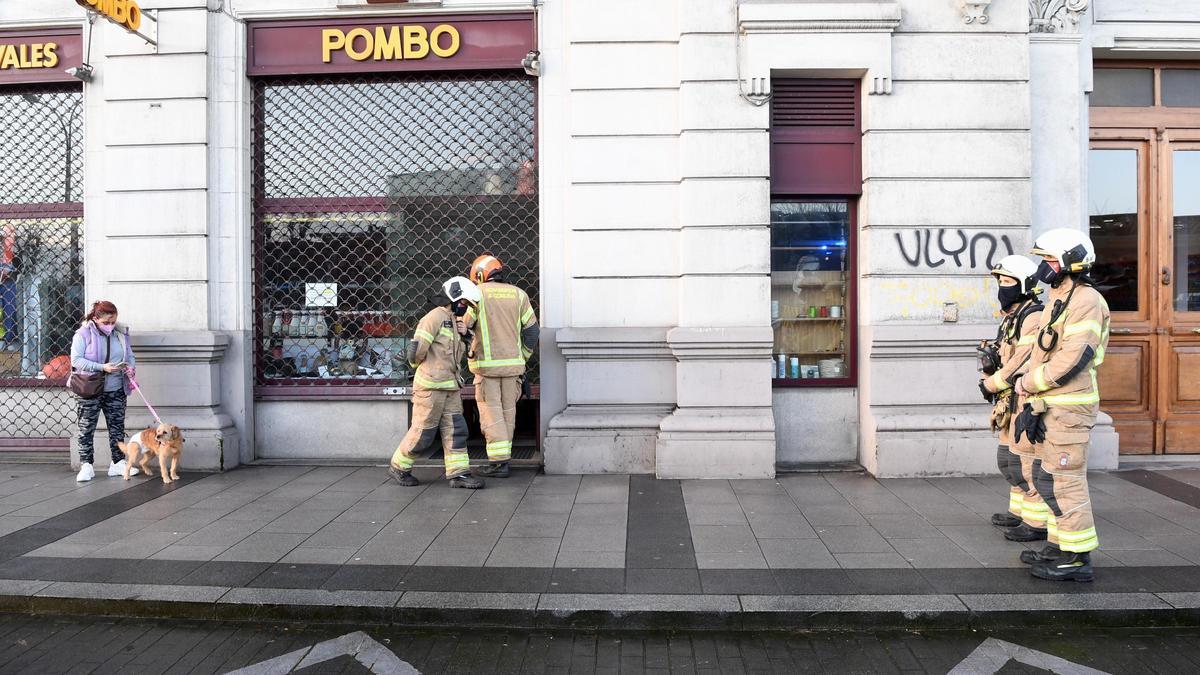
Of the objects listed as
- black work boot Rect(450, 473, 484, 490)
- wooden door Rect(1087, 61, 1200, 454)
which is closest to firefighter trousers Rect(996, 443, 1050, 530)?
wooden door Rect(1087, 61, 1200, 454)

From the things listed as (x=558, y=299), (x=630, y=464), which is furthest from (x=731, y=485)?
(x=558, y=299)

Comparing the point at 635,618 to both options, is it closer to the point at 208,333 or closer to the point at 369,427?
the point at 369,427

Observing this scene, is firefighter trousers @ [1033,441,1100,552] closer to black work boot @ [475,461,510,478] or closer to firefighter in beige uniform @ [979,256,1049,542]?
firefighter in beige uniform @ [979,256,1049,542]

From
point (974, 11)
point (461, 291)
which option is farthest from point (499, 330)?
point (974, 11)

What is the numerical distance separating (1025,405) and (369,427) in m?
6.31

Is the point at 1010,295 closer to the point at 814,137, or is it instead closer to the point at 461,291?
the point at 814,137

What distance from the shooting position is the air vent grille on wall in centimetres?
802

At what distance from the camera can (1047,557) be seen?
498 cm

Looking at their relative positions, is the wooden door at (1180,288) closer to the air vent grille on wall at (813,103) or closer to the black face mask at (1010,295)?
the air vent grille on wall at (813,103)

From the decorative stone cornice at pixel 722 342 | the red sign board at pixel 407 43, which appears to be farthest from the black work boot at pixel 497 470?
the red sign board at pixel 407 43

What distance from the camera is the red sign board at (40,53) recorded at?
8648mm

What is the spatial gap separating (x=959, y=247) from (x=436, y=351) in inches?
204

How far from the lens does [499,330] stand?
295 inches

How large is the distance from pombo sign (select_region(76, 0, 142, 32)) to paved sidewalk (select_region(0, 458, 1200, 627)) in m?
4.47
